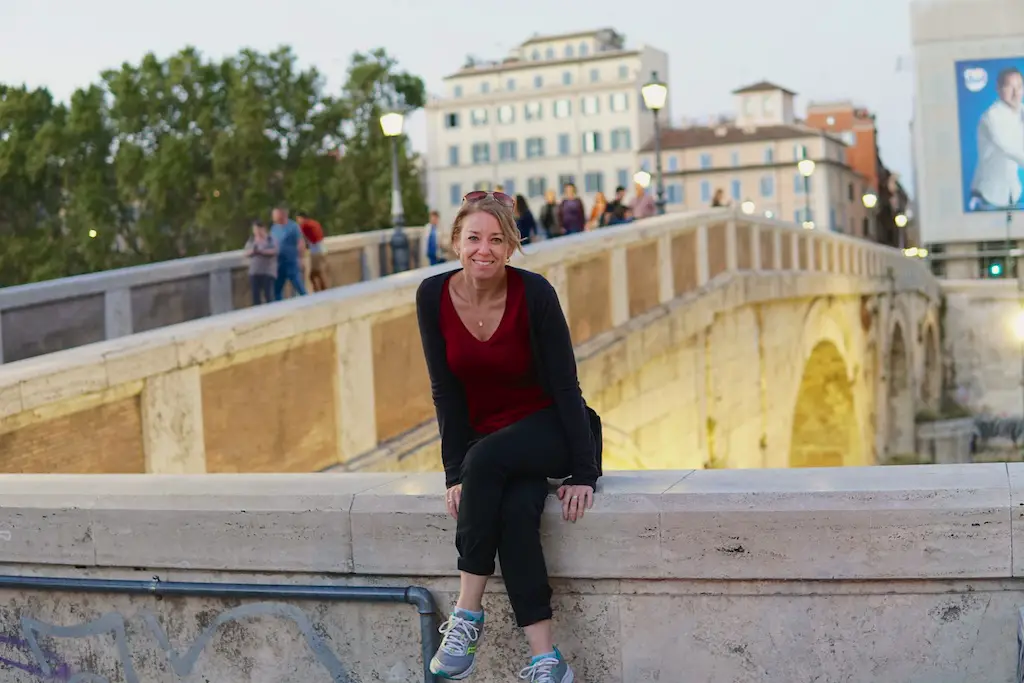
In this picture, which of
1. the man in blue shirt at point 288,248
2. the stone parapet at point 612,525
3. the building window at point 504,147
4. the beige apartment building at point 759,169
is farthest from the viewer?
the building window at point 504,147

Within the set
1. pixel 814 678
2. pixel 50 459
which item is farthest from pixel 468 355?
pixel 50 459

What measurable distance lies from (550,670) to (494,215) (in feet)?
3.93

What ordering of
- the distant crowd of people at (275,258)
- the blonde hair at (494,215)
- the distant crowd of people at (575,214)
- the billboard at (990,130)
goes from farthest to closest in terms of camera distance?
the billboard at (990,130) → the distant crowd of people at (575,214) → the distant crowd of people at (275,258) → the blonde hair at (494,215)

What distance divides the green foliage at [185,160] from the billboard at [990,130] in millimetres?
22401

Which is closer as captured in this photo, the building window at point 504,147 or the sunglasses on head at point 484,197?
the sunglasses on head at point 484,197

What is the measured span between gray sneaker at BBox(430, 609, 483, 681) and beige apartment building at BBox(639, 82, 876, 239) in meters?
75.0

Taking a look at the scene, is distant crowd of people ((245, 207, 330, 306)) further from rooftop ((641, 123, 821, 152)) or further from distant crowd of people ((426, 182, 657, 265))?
rooftop ((641, 123, 821, 152))

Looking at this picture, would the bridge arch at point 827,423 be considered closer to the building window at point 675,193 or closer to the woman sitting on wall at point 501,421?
the woman sitting on wall at point 501,421

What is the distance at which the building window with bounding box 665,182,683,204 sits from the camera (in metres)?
81.5

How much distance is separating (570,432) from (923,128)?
5526 cm

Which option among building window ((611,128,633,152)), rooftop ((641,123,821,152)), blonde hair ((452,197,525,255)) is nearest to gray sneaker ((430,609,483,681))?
blonde hair ((452,197,525,255))

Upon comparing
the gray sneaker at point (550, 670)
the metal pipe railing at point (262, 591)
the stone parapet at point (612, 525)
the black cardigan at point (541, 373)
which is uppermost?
the black cardigan at point (541, 373)

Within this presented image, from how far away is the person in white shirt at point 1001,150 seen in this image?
53.4 m

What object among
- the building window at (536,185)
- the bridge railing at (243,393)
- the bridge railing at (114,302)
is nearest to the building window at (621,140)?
the building window at (536,185)
